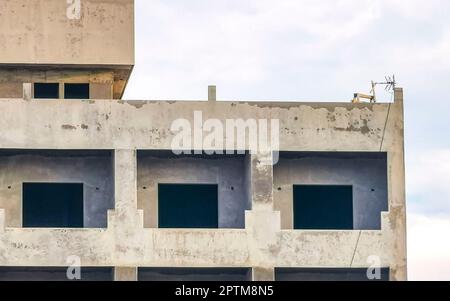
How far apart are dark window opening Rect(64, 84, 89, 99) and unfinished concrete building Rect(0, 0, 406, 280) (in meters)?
0.78

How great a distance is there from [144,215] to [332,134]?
17.6 feet

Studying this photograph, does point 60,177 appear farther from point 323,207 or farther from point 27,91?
point 323,207

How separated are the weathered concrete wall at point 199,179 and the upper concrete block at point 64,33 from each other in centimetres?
347

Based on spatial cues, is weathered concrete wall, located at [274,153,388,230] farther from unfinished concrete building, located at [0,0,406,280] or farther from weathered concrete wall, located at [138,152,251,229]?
weathered concrete wall, located at [138,152,251,229]

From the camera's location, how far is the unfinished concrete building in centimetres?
3406

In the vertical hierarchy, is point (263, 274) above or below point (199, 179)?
below

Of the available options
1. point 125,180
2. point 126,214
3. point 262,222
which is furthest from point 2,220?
point 262,222

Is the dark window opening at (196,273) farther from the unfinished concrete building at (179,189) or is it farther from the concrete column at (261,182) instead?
the concrete column at (261,182)

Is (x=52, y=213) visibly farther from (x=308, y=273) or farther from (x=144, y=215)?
(x=308, y=273)

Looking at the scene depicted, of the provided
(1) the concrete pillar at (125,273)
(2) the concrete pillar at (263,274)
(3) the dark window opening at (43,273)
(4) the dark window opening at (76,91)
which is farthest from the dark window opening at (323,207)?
(4) the dark window opening at (76,91)

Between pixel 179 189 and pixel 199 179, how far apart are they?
0.60m

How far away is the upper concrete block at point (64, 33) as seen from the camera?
36781 millimetres

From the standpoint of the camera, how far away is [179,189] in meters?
35.4
